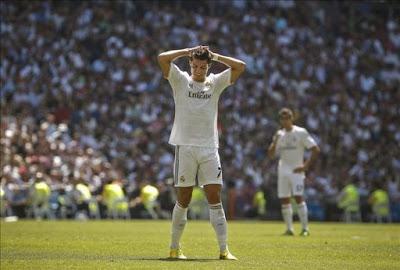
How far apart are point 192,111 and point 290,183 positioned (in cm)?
978

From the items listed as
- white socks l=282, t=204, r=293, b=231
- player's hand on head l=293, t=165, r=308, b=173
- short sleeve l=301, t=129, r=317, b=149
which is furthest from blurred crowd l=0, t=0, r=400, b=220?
short sleeve l=301, t=129, r=317, b=149

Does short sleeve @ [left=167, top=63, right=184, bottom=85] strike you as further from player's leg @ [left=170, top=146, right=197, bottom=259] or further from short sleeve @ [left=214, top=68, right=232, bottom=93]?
player's leg @ [left=170, top=146, right=197, bottom=259]

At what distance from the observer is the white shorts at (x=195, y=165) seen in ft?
43.3

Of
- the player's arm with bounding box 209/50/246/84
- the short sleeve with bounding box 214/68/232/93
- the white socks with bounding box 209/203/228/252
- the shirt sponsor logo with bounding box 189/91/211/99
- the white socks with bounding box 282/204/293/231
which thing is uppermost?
the player's arm with bounding box 209/50/246/84

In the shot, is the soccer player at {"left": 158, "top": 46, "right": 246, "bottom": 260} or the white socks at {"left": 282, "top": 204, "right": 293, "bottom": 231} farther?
the white socks at {"left": 282, "top": 204, "right": 293, "bottom": 231}

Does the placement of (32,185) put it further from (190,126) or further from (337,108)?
(190,126)

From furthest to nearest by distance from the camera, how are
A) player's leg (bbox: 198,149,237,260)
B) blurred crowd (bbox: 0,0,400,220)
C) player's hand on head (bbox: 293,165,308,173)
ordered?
blurred crowd (bbox: 0,0,400,220), player's hand on head (bbox: 293,165,308,173), player's leg (bbox: 198,149,237,260)

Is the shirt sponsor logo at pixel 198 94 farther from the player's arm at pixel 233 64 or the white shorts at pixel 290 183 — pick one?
the white shorts at pixel 290 183

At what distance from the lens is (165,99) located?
126ft

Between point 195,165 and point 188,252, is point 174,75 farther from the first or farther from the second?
point 188,252

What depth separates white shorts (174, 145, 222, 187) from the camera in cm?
1319

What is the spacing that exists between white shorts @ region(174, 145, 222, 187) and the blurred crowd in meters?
18.9

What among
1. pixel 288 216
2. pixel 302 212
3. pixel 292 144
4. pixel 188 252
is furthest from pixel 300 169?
pixel 188 252

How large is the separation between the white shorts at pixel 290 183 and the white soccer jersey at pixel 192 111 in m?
9.39
